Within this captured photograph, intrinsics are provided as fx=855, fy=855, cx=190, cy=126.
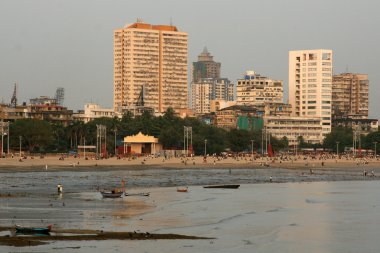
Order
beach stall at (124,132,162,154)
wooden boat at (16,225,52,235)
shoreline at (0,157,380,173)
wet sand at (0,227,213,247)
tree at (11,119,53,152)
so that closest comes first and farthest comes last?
wet sand at (0,227,213,247), wooden boat at (16,225,52,235), shoreline at (0,157,380,173), tree at (11,119,53,152), beach stall at (124,132,162,154)

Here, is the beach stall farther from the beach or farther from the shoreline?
the beach

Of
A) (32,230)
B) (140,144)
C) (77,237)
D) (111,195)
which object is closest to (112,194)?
(111,195)

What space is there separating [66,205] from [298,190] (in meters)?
30.0

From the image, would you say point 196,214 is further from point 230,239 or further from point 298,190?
point 298,190

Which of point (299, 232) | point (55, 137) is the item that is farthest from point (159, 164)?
point (299, 232)

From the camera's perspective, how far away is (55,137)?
181875 mm

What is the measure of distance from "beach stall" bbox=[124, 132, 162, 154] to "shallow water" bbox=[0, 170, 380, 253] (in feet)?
302

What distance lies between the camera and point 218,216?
55.2 m

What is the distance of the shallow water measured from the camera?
4178 cm

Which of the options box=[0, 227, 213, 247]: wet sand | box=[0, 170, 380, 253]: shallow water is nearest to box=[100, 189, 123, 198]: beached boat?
box=[0, 170, 380, 253]: shallow water

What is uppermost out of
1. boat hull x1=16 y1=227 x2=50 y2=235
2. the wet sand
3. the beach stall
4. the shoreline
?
the beach stall

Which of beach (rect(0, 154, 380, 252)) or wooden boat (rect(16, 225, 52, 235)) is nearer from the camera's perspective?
wooden boat (rect(16, 225, 52, 235))

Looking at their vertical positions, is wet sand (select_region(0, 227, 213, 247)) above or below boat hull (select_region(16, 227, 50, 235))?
below

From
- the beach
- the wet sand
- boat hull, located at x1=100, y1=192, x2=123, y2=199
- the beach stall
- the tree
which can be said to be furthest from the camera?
the beach stall
